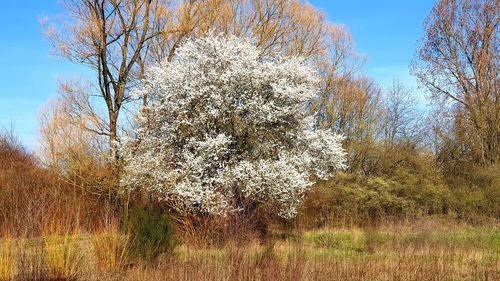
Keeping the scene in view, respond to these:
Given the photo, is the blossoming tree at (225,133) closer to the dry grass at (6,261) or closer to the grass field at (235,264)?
the grass field at (235,264)

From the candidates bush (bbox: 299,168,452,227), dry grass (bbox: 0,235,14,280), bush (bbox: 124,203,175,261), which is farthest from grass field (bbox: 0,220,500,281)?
bush (bbox: 299,168,452,227)

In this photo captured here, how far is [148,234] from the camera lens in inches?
386

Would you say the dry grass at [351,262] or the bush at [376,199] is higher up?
the bush at [376,199]

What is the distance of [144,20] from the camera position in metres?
20.3

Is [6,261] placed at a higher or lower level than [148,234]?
lower

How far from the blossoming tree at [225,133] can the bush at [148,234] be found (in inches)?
158

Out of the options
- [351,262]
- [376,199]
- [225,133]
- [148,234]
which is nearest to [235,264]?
[148,234]

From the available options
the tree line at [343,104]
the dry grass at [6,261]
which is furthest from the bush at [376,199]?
the dry grass at [6,261]

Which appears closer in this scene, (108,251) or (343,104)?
(108,251)

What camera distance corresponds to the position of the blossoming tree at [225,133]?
14.7m

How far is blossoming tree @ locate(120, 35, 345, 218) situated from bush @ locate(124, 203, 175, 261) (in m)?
4.01

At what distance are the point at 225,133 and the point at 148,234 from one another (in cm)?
603

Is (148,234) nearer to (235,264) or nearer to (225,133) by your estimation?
(235,264)

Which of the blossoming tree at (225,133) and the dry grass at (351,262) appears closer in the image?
the dry grass at (351,262)
